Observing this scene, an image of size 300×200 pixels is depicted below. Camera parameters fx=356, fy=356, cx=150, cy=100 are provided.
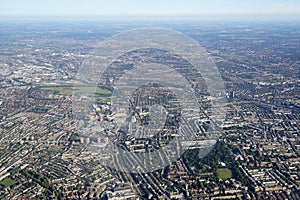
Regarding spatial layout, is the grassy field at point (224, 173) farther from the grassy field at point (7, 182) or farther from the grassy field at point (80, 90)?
the grassy field at point (80, 90)

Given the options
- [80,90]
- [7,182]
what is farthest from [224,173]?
[80,90]

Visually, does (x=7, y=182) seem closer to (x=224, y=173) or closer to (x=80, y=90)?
(x=224, y=173)

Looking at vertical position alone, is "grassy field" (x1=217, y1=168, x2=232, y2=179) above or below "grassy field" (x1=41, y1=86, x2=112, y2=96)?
below

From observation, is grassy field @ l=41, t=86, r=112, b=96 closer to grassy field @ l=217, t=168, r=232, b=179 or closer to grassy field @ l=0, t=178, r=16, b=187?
grassy field @ l=0, t=178, r=16, b=187

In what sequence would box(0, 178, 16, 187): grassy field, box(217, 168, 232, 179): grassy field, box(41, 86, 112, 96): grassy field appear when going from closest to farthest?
box(0, 178, 16, 187): grassy field, box(217, 168, 232, 179): grassy field, box(41, 86, 112, 96): grassy field

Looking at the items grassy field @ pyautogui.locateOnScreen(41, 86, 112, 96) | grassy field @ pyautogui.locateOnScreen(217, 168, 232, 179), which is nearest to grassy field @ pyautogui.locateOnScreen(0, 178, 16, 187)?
grassy field @ pyautogui.locateOnScreen(217, 168, 232, 179)

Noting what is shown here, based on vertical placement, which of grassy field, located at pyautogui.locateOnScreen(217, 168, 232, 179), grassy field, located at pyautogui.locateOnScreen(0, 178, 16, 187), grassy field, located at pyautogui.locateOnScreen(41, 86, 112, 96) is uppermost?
grassy field, located at pyautogui.locateOnScreen(41, 86, 112, 96)

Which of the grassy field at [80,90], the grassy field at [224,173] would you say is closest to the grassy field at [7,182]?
the grassy field at [224,173]

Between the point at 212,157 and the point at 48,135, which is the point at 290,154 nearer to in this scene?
the point at 212,157
